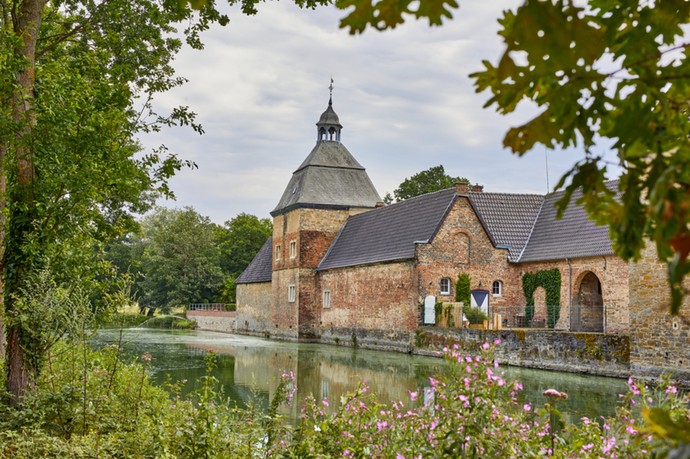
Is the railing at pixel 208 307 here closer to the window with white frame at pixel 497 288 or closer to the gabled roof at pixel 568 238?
the window with white frame at pixel 497 288

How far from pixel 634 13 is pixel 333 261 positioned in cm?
3832

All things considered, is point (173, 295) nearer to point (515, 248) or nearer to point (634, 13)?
point (515, 248)

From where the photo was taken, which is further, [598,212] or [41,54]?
[41,54]

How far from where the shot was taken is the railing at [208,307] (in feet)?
196

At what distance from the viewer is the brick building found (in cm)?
2950

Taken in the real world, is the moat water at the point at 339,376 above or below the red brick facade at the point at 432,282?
below

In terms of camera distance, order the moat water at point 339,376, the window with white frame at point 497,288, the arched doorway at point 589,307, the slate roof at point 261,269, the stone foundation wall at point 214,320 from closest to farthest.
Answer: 1. the moat water at point 339,376
2. the arched doorway at point 589,307
3. the window with white frame at point 497,288
4. the slate roof at point 261,269
5. the stone foundation wall at point 214,320

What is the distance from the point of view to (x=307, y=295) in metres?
41.7

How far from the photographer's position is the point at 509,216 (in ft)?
115

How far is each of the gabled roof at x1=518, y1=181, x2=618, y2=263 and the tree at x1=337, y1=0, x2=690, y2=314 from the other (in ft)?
85.3

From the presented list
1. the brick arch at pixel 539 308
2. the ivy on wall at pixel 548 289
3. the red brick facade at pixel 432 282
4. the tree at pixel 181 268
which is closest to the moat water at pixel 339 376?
the red brick facade at pixel 432 282

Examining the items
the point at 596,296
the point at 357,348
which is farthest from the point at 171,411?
the point at 357,348

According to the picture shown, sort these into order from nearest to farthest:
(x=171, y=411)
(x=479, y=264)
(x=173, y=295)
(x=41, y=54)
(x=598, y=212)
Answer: (x=598, y=212)
(x=171, y=411)
(x=41, y=54)
(x=479, y=264)
(x=173, y=295)

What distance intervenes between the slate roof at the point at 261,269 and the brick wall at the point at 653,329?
103 ft
